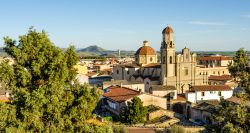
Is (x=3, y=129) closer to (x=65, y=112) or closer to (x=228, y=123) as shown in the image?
(x=65, y=112)

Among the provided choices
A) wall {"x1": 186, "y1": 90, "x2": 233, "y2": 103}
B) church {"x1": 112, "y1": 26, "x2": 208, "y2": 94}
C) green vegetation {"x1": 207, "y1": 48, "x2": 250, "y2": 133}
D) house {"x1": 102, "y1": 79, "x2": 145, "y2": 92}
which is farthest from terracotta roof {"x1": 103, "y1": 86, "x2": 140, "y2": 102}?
green vegetation {"x1": 207, "y1": 48, "x2": 250, "y2": 133}

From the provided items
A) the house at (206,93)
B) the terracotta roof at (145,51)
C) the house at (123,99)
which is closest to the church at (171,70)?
the terracotta roof at (145,51)

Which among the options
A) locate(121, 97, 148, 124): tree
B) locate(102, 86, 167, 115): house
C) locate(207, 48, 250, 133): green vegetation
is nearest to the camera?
locate(207, 48, 250, 133): green vegetation

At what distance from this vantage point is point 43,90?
36.8 feet

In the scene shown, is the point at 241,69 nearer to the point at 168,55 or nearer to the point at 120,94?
the point at 120,94

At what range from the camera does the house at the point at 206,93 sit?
156 feet

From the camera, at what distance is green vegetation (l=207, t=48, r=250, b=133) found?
539 inches

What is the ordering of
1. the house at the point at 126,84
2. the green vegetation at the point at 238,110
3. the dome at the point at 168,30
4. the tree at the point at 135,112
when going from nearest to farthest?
the green vegetation at the point at 238,110, the tree at the point at 135,112, the house at the point at 126,84, the dome at the point at 168,30

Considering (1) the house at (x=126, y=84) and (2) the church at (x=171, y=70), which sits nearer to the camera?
(1) the house at (x=126, y=84)

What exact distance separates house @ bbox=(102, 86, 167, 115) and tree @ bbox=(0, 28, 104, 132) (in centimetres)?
2788

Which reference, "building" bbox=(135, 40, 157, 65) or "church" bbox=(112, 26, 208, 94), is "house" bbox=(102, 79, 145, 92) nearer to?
"church" bbox=(112, 26, 208, 94)

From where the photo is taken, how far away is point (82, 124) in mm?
11953

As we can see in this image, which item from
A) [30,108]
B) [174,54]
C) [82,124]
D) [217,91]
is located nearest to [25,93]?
[30,108]

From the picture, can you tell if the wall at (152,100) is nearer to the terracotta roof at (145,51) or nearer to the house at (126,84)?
the house at (126,84)
